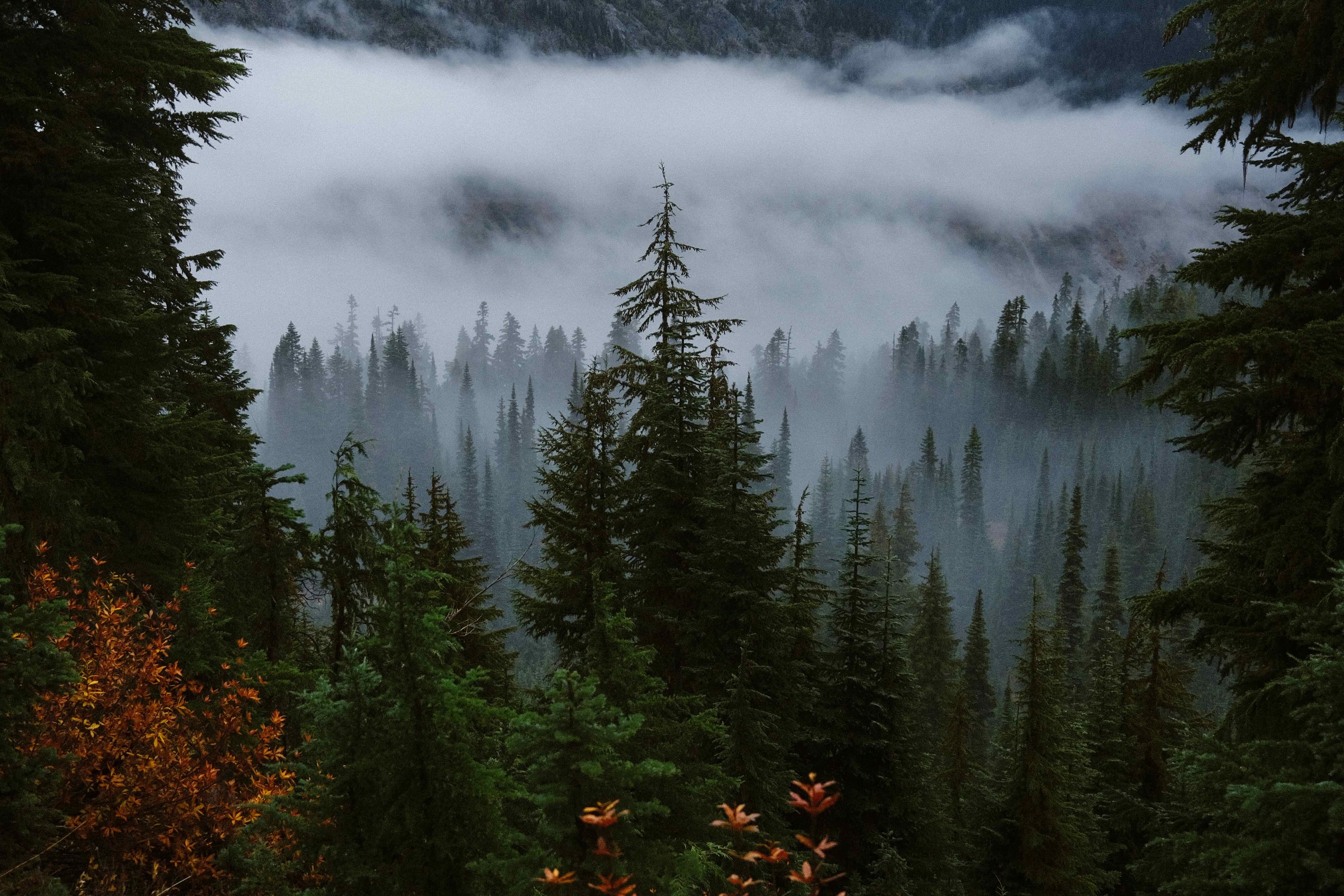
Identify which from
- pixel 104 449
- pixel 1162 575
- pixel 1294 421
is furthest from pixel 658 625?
pixel 1162 575

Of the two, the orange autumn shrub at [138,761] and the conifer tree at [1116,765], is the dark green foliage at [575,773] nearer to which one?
the orange autumn shrub at [138,761]

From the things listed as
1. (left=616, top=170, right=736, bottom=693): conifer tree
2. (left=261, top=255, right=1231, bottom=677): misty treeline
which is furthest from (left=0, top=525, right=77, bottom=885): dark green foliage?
(left=261, top=255, right=1231, bottom=677): misty treeline

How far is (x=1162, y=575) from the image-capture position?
29.2m

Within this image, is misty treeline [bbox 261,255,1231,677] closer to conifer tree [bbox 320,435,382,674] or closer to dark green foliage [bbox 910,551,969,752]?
Result: dark green foliage [bbox 910,551,969,752]

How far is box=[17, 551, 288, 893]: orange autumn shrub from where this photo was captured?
5367 mm

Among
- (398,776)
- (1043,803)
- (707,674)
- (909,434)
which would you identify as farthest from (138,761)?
(909,434)

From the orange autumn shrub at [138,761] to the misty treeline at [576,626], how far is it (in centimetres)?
4

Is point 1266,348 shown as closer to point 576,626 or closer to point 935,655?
point 576,626

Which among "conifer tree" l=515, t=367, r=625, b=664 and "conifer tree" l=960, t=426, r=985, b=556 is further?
"conifer tree" l=960, t=426, r=985, b=556

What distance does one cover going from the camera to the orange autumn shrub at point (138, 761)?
5.37 metres

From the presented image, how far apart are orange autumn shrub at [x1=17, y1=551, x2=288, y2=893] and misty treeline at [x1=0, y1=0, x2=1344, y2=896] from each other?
1.7 inches

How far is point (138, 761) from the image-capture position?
570 centimetres

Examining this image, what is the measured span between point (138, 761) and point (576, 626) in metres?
9.32

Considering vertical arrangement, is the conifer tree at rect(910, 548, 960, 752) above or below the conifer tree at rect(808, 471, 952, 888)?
below
